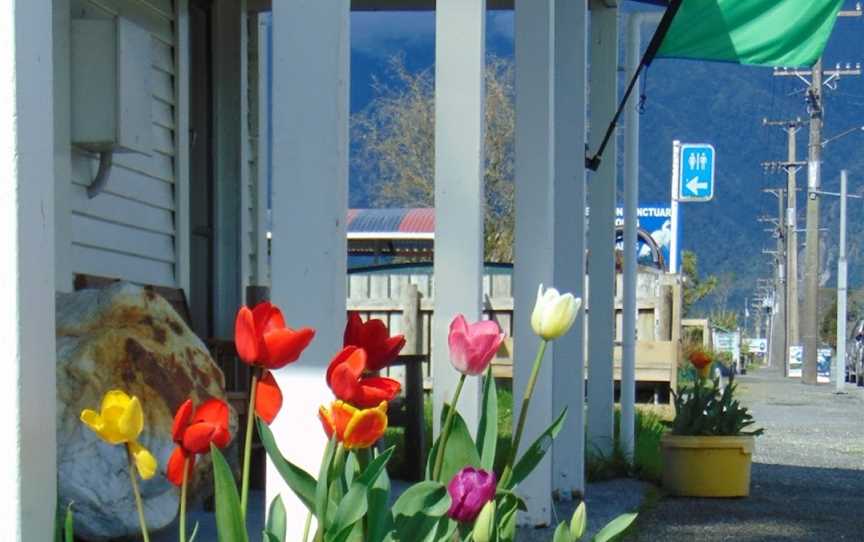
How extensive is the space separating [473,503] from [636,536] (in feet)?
14.0

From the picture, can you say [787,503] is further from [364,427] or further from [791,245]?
[791,245]

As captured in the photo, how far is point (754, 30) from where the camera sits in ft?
24.2

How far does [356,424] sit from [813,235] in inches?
1740

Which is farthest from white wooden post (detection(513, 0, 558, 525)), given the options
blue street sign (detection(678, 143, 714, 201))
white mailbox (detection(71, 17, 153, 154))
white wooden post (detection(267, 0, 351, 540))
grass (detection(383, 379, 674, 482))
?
blue street sign (detection(678, 143, 714, 201))

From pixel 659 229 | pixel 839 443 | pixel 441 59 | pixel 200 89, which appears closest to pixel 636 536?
pixel 441 59

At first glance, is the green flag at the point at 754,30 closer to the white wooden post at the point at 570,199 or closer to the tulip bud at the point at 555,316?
the white wooden post at the point at 570,199

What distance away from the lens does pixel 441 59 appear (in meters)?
4.19

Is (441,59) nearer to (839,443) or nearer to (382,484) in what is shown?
(382,484)

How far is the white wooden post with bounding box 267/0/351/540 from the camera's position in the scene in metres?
3.01

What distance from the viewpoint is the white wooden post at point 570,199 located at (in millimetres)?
7555

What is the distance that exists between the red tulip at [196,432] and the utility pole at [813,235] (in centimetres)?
4043

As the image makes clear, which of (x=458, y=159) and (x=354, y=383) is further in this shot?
(x=458, y=159)

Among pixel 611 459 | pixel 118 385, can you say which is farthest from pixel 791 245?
pixel 118 385

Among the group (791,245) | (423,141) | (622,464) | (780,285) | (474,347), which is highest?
(423,141)
